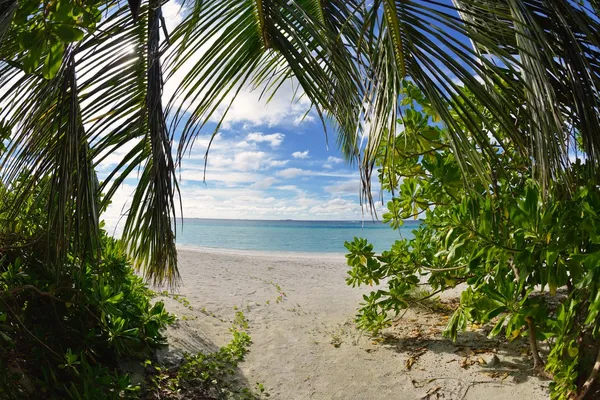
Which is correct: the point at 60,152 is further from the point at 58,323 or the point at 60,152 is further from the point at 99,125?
the point at 58,323

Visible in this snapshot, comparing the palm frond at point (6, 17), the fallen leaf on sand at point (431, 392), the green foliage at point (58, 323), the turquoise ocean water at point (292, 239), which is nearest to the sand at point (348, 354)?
the fallen leaf on sand at point (431, 392)

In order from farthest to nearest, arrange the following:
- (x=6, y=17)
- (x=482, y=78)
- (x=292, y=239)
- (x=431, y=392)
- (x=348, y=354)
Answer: (x=292, y=239) → (x=348, y=354) → (x=431, y=392) → (x=482, y=78) → (x=6, y=17)

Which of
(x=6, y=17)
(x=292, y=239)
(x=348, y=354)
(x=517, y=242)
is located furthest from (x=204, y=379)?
(x=292, y=239)

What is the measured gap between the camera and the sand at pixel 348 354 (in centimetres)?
289

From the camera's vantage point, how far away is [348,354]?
352cm

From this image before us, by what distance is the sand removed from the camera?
289 centimetres

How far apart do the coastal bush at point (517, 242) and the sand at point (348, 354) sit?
0.36 m

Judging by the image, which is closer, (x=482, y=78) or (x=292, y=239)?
(x=482, y=78)

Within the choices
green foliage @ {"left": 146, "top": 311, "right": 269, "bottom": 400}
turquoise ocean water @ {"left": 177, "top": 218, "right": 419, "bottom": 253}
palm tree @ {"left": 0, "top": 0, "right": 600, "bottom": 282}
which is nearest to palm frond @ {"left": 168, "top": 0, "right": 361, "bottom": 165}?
palm tree @ {"left": 0, "top": 0, "right": 600, "bottom": 282}

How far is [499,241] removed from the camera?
6.70 feet

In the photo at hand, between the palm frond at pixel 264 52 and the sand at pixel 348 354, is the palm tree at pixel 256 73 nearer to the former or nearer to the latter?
the palm frond at pixel 264 52

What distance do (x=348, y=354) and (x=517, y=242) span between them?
2.06 meters

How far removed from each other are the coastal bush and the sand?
36 cm

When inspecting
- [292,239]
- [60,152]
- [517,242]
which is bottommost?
[292,239]
